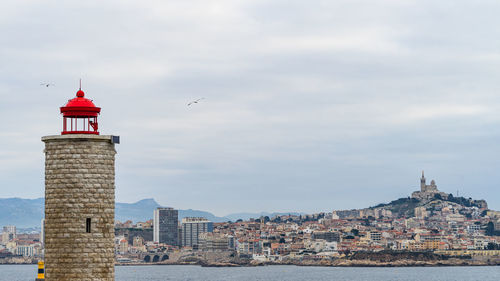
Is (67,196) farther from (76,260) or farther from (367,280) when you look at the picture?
(367,280)

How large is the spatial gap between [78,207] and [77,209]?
1.5 inches

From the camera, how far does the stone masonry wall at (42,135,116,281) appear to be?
14508mm

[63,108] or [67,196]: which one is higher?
[63,108]

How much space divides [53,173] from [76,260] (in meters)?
1.45

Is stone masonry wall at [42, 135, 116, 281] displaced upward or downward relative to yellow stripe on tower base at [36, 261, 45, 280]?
upward

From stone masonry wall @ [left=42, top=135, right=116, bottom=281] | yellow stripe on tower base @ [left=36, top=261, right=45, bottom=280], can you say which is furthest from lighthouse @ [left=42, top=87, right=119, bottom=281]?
yellow stripe on tower base @ [left=36, top=261, right=45, bottom=280]

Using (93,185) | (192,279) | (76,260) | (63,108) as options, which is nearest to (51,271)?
(76,260)

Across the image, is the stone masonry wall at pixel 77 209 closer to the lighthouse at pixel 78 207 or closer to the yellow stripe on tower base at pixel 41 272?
the lighthouse at pixel 78 207

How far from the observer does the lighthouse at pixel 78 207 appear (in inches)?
571

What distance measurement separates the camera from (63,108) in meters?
14.9

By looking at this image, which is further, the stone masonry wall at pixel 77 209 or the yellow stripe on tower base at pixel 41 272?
the yellow stripe on tower base at pixel 41 272

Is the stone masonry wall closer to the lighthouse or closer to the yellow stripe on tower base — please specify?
the lighthouse

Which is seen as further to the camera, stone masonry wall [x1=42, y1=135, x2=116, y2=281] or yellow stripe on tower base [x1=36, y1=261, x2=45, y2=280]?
yellow stripe on tower base [x1=36, y1=261, x2=45, y2=280]

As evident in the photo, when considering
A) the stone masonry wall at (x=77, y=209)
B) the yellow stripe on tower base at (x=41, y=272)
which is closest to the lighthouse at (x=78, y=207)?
the stone masonry wall at (x=77, y=209)
